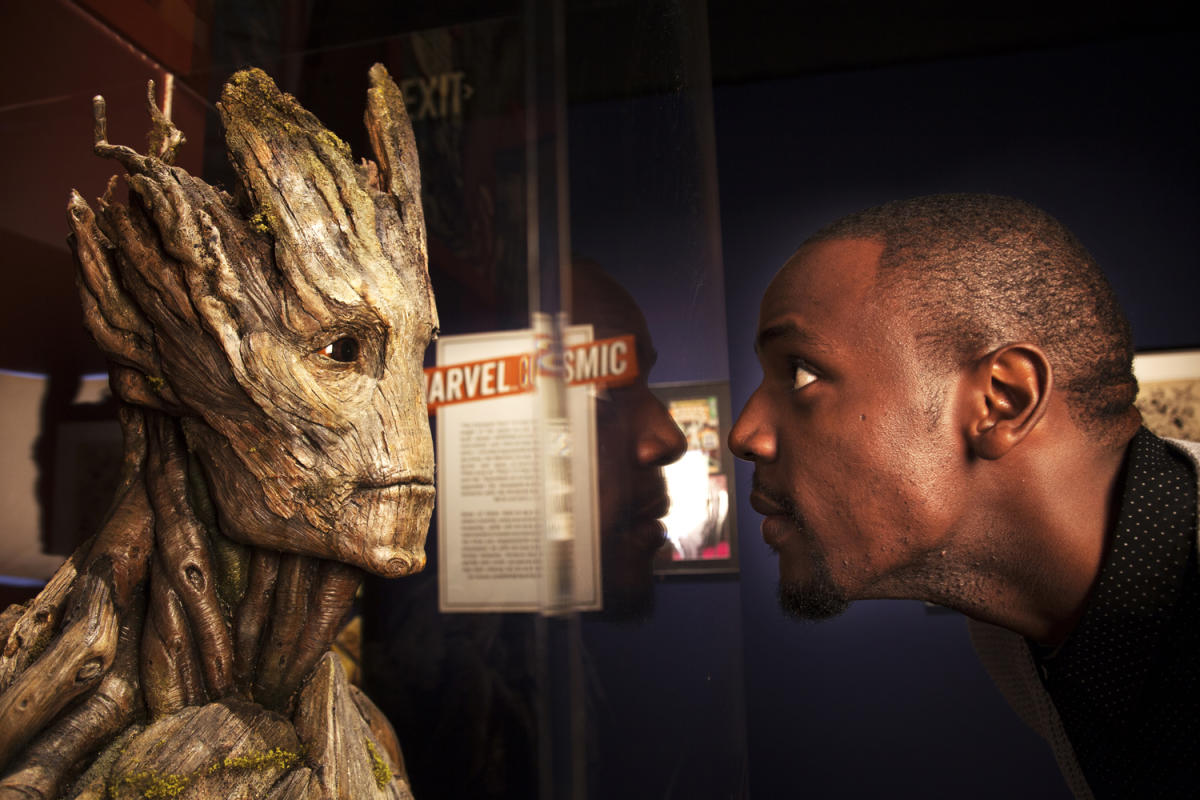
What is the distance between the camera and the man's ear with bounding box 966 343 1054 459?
3.47 ft

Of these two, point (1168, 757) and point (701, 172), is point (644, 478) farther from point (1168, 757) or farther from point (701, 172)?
point (1168, 757)

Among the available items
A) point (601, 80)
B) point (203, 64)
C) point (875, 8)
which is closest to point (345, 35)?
point (203, 64)

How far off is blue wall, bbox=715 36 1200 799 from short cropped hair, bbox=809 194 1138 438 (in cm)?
83

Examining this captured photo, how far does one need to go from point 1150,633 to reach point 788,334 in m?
0.65

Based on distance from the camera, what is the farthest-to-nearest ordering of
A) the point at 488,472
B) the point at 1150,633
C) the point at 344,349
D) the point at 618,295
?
the point at 488,472
the point at 618,295
the point at 344,349
the point at 1150,633

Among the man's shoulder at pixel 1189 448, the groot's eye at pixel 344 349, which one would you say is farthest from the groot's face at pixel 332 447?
the man's shoulder at pixel 1189 448

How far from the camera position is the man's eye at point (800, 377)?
120 cm

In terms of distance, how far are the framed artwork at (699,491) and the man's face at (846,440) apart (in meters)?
0.36

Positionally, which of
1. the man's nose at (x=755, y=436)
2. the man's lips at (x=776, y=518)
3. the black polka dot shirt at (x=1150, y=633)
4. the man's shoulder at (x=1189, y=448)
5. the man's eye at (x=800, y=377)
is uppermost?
the man's eye at (x=800, y=377)

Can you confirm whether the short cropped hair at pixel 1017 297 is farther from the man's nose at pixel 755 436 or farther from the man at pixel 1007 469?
the man's nose at pixel 755 436

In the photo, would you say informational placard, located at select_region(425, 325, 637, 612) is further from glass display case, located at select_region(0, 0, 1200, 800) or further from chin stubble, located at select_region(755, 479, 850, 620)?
chin stubble, located at select_region(755, 479, 850, 620)

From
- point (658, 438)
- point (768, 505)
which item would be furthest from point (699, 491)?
point (768, 505)

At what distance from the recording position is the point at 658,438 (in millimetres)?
1658

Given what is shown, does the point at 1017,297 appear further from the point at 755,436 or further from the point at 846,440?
the point at 755,436
